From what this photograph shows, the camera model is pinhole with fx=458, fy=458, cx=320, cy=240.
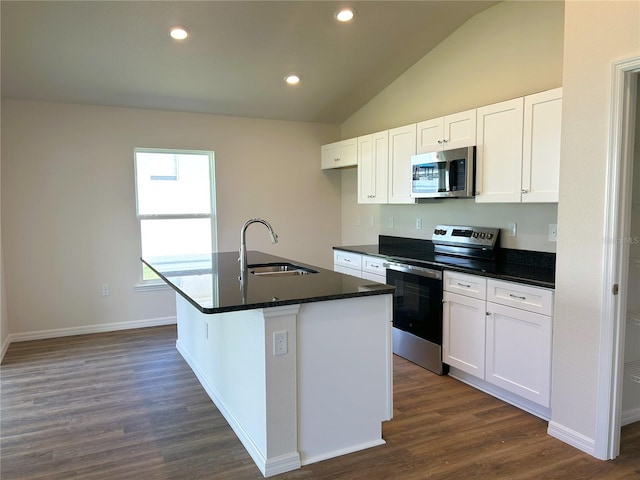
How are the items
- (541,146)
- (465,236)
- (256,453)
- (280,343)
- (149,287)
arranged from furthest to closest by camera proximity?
(149,287), (465,236), (541,146), (256,453), (280,343)

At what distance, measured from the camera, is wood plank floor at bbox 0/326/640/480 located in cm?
231

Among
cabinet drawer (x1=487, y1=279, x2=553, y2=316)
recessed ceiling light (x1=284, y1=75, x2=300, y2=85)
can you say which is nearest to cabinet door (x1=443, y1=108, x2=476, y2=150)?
cabinet drawer (x1=487, y1=279, x2=553, y2=316)

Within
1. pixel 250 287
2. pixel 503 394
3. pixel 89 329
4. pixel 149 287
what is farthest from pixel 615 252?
pixel 89 329

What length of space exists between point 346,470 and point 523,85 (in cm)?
294

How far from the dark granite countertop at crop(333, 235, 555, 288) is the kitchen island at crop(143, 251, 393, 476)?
3.14 ft

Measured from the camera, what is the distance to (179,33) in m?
3.58

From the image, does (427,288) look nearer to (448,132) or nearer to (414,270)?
(414,270)

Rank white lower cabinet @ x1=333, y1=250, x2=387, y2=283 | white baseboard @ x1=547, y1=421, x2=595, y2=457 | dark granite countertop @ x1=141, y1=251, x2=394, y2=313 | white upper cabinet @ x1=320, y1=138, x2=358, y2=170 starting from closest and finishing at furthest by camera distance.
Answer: dark granite countertop @ x1=141, y1=251, x2=394, y2=313
white baseboard @ x1=547, y1=421, x2=595, y2=457
white lower cabinet @ x1=333, y1=250, x2=387, y2=283
white upper cabinet @ x1=320, y1=138, x2=358, y2=170

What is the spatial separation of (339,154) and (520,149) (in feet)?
8.29

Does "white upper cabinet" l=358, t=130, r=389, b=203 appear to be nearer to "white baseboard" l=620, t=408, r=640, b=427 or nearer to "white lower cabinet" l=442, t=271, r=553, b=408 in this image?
"white lower cabinet" l=442, t=271, r=553, b=408

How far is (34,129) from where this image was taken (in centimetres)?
443

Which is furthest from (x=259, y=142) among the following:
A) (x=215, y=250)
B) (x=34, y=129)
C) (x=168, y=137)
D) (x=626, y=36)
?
(x=626, y=36)

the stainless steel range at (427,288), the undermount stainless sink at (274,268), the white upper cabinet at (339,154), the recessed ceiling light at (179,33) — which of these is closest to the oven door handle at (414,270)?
the stainless steel range at (427,288)

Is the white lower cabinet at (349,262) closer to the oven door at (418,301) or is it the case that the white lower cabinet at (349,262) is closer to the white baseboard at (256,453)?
the oven door at (418,301)
